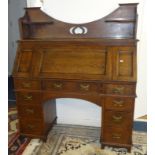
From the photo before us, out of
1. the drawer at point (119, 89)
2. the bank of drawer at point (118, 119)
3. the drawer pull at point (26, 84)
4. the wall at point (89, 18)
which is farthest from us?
the wall at point (89, 18)

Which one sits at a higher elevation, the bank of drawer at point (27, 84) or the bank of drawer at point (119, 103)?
the bank of drawer at point (27, 84)

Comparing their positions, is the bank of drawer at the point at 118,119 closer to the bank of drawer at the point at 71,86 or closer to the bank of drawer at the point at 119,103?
the bank of drawer at the point at 119,103

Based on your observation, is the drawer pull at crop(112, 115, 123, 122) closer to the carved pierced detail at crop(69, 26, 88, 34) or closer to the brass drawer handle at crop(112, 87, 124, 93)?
the brass drawer handle at crop(112, 87, 124, 93)

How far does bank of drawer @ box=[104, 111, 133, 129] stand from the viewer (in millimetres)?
1906

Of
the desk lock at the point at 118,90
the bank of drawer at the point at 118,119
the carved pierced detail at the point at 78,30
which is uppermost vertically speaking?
the carved pierced detail at the point at 78,30

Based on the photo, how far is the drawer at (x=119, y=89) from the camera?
180cm

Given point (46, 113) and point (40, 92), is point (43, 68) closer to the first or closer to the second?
point (40, 92)

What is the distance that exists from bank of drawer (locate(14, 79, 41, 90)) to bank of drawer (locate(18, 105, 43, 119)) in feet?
0.68

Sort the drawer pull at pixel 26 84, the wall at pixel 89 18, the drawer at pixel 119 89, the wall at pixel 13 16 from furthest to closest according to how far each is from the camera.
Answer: the wall at pixel 13 16 → the wall at pixel 89 18 → the drawer pull at pixel 26 84 → the drawer at pixel 119 89

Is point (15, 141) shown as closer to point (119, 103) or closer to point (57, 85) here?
point (57, 85)

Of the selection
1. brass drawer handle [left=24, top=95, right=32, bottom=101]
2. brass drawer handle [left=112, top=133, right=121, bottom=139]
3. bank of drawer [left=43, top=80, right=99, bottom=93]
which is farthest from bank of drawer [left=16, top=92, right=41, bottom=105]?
brass drawer handle [left=112, top=133, right=121, bottom=139]

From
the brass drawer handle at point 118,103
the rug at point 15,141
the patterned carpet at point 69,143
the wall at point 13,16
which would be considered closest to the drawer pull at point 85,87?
the brass drawer handle at point 118,103

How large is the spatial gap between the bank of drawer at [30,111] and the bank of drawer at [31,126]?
0.06 metres

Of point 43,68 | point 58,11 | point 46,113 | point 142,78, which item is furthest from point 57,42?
point 142,78
